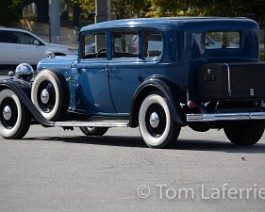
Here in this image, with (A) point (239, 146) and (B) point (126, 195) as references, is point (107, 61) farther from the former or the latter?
(B) point (126, 195)

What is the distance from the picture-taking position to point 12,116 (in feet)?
47.7

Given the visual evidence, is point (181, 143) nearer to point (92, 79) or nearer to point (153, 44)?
point (153, 44)

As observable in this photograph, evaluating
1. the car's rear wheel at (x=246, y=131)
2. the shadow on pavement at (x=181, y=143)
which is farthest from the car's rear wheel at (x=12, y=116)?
the car's rear wheel at (x=246, y=131)

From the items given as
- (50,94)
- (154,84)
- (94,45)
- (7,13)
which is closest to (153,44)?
(154,84)

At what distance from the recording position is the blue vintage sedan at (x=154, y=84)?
1223cm

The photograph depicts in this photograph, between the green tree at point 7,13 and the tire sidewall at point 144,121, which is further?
the green tree at point 7,13

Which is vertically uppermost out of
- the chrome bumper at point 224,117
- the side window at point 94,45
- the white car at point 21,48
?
the side window at point 94,45

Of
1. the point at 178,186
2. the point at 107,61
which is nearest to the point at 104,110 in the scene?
the point at 107,61

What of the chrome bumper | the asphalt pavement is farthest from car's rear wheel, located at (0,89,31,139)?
the chrome bumper

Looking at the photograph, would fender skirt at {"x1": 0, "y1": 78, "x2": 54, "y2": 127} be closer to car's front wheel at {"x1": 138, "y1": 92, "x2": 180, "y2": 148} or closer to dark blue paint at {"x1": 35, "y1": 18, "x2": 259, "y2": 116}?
dark blue paint at {"x1": 35, "y1": 18, "x2": 259, "y2": 116}

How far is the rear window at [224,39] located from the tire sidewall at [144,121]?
115 centimetres

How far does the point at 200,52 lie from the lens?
1263 cm

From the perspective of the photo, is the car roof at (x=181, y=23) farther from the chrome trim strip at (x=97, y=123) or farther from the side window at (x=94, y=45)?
the chrome trim strip at (x=97, y=123)

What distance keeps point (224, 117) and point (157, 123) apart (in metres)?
0.91
